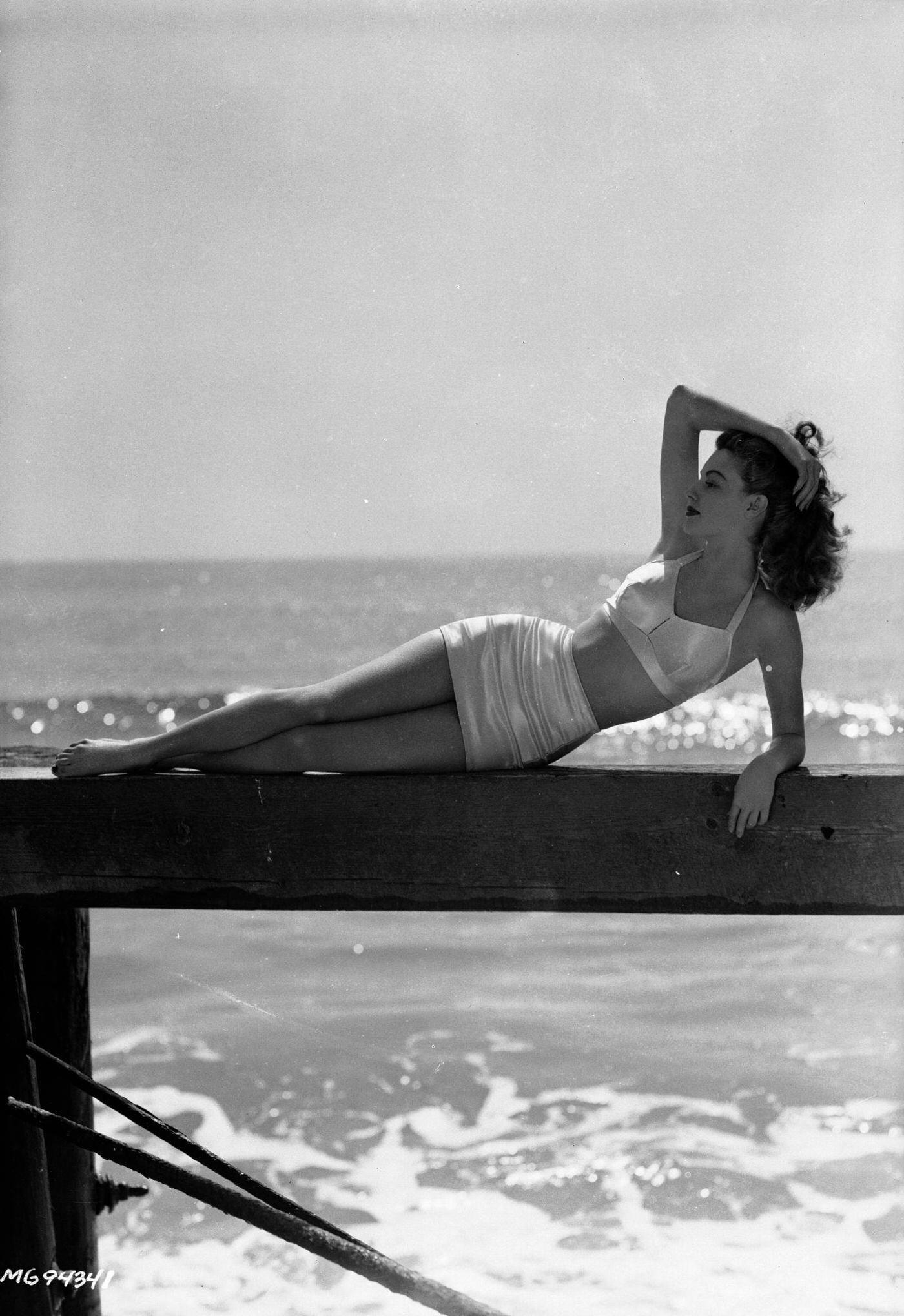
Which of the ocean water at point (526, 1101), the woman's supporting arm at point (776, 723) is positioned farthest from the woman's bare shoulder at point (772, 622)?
the ocean water at point (526, 1101)

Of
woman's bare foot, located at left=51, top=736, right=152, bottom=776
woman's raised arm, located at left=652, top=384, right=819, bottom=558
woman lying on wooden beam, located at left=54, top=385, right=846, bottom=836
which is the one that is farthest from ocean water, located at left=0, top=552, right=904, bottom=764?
woman's bare foot, located at left=51, top=736, right=152, bottom=776

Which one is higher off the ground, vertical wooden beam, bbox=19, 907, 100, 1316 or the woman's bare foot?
the woman's bare foot

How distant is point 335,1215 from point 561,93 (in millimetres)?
10373

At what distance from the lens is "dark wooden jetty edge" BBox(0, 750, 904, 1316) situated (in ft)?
8.21

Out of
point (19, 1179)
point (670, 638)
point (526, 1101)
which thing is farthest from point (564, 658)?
point (526, 1101)

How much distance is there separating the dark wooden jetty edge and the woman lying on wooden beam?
0.20m

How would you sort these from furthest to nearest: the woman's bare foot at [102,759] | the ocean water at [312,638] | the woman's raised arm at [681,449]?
the ocean water at [312,638]
the woman's raised arm at [681,449]
the woman's bare foot at [102,759]

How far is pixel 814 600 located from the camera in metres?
3.21

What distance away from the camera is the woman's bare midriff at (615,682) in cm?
315

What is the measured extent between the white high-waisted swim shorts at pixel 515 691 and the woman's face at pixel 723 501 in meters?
0.43

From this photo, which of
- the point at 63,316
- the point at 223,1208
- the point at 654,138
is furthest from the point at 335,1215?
the point at 63,316

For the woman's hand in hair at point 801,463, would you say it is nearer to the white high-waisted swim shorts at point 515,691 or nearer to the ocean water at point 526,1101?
the white high-waisted swim shorts at point 515,691

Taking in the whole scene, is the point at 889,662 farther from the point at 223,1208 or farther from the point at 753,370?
the point at 223,1208

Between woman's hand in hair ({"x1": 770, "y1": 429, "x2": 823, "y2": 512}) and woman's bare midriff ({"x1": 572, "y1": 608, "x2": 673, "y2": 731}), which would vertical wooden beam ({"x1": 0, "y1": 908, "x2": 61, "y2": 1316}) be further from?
A: woman's hand in hair ({"x1": 770, "y1": 429, "x2": 823, "y2": 512})
